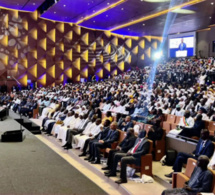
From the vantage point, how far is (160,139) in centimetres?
555

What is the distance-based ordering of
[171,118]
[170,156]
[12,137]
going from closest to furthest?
[170,156] → [12,137] → [171,118]

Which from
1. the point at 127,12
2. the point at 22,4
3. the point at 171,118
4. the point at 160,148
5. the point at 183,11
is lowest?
the point at 160,148

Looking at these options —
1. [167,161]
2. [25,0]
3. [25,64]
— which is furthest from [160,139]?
[25,64]

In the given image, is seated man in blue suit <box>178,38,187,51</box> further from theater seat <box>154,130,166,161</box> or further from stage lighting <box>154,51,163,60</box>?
theater seat <box>154,130,166,161</box>

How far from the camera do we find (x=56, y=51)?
22.9m

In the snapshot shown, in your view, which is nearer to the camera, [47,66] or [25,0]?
[25,0]

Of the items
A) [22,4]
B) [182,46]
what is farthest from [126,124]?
[182,46]

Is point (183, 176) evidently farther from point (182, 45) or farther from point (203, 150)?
point (182, 45)

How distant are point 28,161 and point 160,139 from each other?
249 centimetres

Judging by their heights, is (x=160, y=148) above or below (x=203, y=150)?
below

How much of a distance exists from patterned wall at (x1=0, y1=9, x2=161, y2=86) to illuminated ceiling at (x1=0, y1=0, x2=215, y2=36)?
2.72 feet

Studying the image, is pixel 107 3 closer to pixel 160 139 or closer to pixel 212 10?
pixel 212 10

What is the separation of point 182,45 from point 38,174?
76.9 feet

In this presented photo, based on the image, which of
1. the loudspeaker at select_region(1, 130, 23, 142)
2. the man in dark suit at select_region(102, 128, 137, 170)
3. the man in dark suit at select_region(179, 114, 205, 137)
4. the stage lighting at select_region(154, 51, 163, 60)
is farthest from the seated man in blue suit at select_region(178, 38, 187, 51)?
the man in dark suit at select_region(102, 128, 137, 170)
